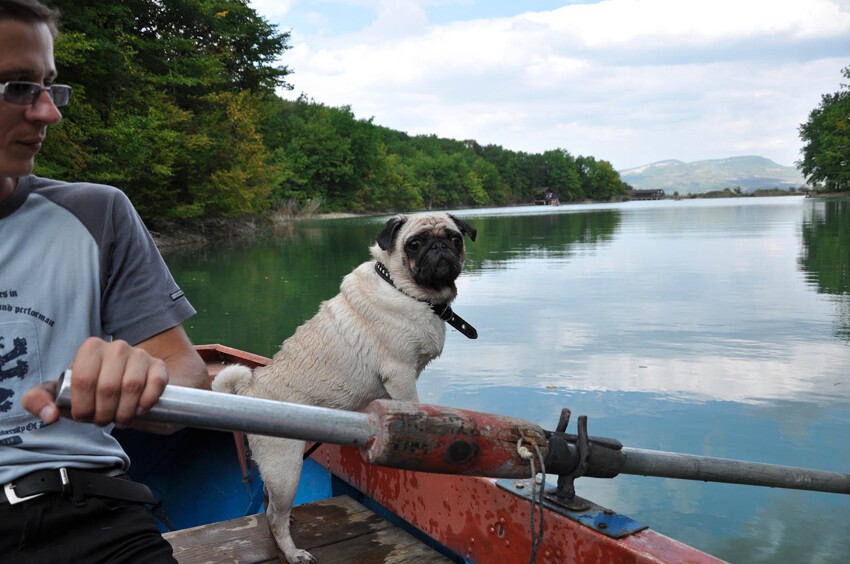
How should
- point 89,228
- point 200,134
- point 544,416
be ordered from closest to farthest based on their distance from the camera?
1. point 89,228
2. point 544,416
3. point 200,134

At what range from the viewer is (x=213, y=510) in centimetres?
411

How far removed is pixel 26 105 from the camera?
1691mm

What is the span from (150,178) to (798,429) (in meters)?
26.0

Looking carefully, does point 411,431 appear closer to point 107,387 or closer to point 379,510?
point 107,387

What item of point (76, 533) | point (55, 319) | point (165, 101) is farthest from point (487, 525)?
point (165, 101)

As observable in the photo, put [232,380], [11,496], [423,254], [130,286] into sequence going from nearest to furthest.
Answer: [11,496] → [130,286] → [232,380] → [423,254]

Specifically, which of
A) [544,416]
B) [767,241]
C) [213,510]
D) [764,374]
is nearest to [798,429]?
[764,374]

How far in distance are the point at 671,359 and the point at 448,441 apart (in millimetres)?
7753

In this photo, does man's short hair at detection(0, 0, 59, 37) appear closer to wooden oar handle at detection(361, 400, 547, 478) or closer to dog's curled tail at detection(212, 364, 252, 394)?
wooden oar handle at detection(361, 400, 547, 478)

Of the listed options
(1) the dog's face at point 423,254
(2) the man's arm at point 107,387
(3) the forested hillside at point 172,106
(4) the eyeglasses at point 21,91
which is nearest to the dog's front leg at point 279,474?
(1) the dog's face at point 423,254

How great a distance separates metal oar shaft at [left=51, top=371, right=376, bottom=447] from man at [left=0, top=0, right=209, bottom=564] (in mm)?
402

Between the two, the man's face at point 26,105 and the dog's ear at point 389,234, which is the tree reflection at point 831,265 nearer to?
the dog's ear at point 389,234

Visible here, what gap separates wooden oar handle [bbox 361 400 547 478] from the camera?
4.18ft

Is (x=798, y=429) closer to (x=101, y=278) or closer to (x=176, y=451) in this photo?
(x=176, y=451)
